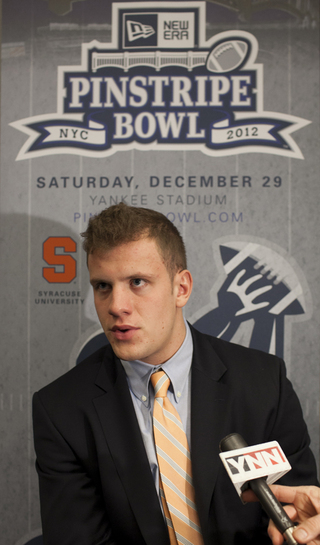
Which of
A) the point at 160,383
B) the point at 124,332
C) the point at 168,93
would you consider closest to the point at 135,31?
the point at 168,93

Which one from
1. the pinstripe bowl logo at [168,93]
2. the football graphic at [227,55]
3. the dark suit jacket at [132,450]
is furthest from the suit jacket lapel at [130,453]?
the football graphic at [227,55]

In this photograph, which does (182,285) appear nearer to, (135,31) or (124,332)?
(124,332)

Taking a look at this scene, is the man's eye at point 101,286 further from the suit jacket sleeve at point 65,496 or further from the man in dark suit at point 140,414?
the suit jacket sleeve at point 65,496

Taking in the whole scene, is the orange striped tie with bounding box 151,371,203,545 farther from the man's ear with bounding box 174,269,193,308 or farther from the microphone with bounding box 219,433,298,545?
the microphone with bounding box 219,433,298,545

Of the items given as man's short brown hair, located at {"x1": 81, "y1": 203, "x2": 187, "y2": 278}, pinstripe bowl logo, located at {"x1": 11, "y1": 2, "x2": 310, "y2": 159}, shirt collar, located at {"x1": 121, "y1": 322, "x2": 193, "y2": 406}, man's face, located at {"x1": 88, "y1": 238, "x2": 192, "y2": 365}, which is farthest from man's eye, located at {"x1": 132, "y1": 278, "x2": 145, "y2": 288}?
pinstripe bowl logo, located at {"x1": 11, "y1": 2, "x2": 310, "y2": 159}

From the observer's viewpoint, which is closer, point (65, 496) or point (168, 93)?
point (65, 496)

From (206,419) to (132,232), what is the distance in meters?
0.61

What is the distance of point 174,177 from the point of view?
5.85 ft

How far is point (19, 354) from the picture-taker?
5.83 ft

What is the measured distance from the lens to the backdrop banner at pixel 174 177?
176 cm

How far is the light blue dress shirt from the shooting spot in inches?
51.5

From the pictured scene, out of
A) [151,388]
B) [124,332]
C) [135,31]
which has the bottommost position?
[151,388]

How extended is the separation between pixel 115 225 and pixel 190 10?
1122 mm

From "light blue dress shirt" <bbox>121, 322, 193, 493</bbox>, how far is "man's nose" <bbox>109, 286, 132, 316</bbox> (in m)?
0.23
